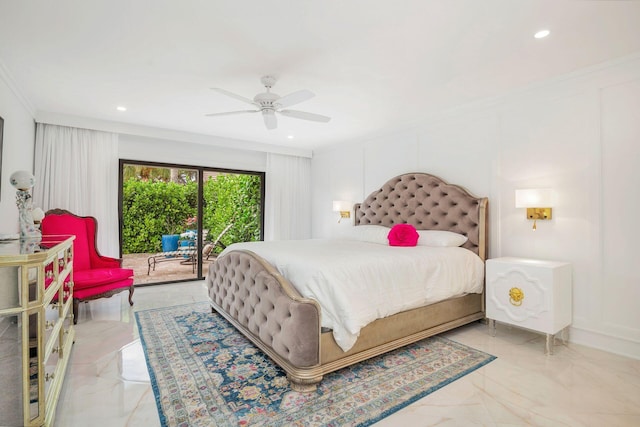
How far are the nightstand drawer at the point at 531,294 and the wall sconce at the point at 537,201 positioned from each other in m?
0.47

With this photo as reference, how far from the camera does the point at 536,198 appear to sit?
2.94m

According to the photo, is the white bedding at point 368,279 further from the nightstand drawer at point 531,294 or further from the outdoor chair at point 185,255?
the outdoor chair at point 185,255

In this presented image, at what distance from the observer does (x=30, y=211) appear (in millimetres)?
2248

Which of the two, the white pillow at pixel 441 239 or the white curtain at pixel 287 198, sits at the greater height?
the white curtain at pixel 287 198

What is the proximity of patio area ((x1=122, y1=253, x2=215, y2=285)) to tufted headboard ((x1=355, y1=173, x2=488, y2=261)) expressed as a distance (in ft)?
9.23

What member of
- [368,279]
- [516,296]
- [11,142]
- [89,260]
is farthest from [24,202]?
[516,296]

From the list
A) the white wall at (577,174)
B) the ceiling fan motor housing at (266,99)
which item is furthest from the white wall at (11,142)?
the white wall at (577,174)

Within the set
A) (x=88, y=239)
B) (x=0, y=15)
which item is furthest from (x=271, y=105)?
(x=88, y=239)

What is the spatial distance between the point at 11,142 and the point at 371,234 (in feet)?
12.9

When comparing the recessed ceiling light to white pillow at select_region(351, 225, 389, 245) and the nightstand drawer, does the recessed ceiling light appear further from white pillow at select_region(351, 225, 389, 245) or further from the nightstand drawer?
white pillow at select_region(351, 225, 389, 245)

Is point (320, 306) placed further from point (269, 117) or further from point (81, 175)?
point (81, 175)

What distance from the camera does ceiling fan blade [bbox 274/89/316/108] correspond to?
2.59m

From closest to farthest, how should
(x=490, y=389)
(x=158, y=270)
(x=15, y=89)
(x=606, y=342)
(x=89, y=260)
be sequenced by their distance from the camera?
(x=490, y=389), (x=606, y=342), (x=15, y=89), (x=89, y=260), (x=158, y=270)

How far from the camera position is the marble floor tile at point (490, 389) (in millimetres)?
1798
